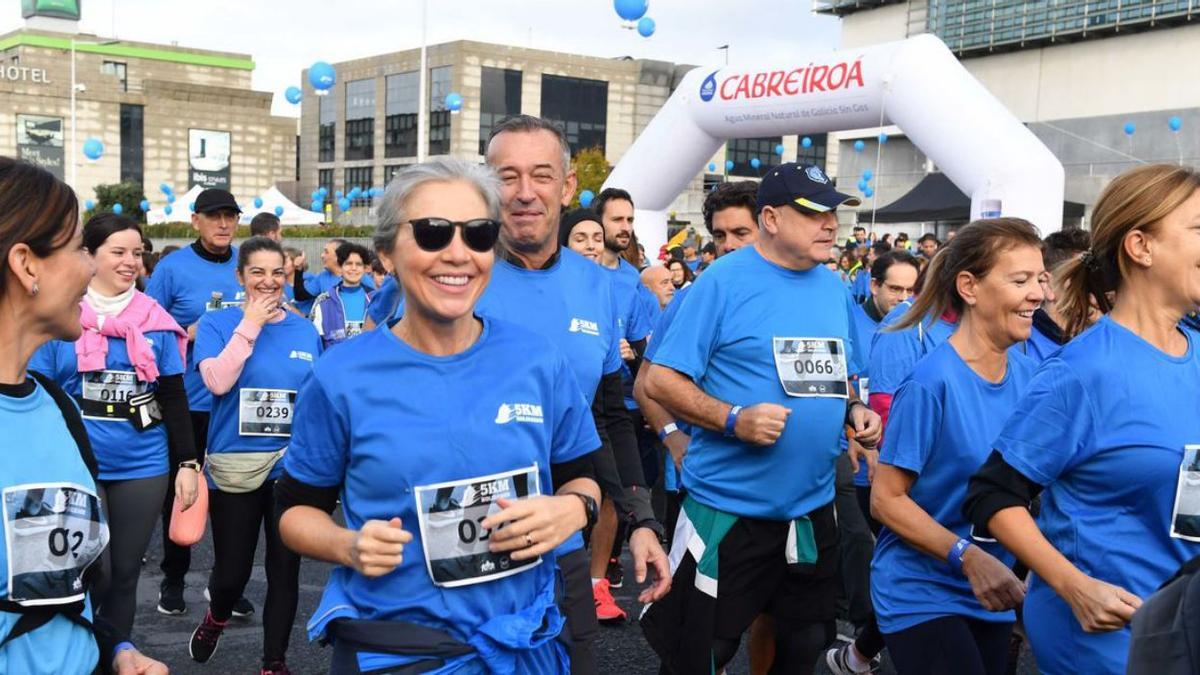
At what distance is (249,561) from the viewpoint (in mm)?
4953

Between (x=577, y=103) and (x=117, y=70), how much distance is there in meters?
31.3

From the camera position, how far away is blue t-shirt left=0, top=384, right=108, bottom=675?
206 cm

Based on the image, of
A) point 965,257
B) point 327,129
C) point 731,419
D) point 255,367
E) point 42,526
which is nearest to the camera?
point 42,526

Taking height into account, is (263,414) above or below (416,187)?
below

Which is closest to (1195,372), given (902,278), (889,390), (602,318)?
(602,318)

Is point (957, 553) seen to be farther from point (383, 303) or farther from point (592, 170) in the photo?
point (592, 170)

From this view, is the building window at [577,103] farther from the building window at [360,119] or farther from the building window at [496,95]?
the building window at [360,119]

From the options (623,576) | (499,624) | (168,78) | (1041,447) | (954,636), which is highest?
(168,78)

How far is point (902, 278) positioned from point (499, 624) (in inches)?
188

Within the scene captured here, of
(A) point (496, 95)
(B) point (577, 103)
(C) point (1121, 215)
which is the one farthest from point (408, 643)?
(B) point (577, 103)

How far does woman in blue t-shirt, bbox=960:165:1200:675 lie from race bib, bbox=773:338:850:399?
1228mm

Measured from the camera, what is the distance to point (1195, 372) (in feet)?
8.05

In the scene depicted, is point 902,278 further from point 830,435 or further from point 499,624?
point 499,624

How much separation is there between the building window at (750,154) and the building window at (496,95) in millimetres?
12892
